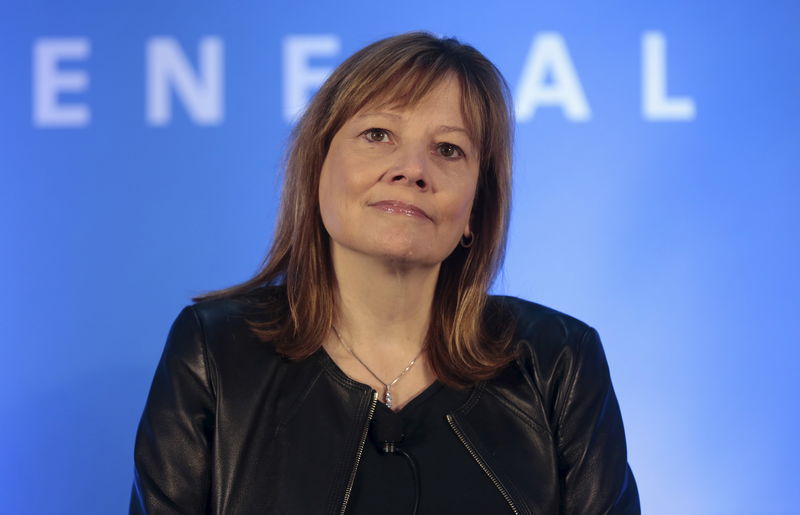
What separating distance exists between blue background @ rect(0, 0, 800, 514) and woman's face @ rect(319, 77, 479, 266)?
2.88 ft

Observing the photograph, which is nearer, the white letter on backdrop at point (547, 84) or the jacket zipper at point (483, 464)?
the jacket zipper at point (483, 464)

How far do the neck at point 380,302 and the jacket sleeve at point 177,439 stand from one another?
265mm

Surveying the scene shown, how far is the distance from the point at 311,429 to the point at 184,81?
1234 mm

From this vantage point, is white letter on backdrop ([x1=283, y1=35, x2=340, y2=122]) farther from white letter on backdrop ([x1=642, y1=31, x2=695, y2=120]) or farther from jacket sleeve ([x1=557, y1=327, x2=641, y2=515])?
jacket sleeve ([x1=557, y1=327, x2=641, y2=515])

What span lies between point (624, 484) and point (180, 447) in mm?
747

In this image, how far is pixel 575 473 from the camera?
1.62 metres

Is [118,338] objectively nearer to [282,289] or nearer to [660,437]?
[282,289]

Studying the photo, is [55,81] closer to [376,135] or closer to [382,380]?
[376,135]

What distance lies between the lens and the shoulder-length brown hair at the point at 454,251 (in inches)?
64.5

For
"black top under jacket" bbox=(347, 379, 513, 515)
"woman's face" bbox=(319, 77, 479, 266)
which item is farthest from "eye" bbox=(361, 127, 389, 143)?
"black top under jacket" bbox=(347, 379, 513, 515)

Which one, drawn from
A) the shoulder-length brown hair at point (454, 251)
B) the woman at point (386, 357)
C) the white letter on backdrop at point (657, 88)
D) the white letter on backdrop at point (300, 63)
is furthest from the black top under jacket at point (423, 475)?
the white letter on backdrop at point (657, 88)

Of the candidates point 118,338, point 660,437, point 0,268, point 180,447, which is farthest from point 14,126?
point 660,437

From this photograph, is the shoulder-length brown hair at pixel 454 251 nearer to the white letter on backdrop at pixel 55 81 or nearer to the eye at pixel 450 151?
the eye at pixel 450 151

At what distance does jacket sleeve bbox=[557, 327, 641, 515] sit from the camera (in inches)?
63.2
